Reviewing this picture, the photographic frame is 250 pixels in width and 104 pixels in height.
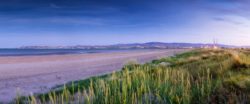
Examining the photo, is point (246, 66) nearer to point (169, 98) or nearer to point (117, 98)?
point (169, 98)

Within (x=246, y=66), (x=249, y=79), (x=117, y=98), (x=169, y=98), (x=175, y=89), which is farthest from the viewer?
(x=246, y=66)

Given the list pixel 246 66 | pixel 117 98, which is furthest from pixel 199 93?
pixel 246 66

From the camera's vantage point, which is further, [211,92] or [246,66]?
[246,66]

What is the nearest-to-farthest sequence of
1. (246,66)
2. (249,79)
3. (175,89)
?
(175,89) → (249,79) → (246,66)

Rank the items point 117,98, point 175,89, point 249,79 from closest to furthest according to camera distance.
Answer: point 117,98 → point 175,89 → point 249,79

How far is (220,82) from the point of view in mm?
8180

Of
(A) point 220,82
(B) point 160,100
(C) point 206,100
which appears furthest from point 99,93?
(A) point 220,82

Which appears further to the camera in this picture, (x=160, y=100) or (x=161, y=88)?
(x=161, y=88)

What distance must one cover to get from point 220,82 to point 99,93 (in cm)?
288

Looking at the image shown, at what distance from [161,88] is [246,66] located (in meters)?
4.91

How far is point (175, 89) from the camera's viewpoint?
24.5 feet

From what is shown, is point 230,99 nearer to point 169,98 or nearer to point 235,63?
point 169,98

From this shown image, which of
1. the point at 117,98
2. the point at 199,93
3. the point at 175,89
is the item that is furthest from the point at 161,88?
the point at 117,98

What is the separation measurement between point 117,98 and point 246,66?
6208 mm
